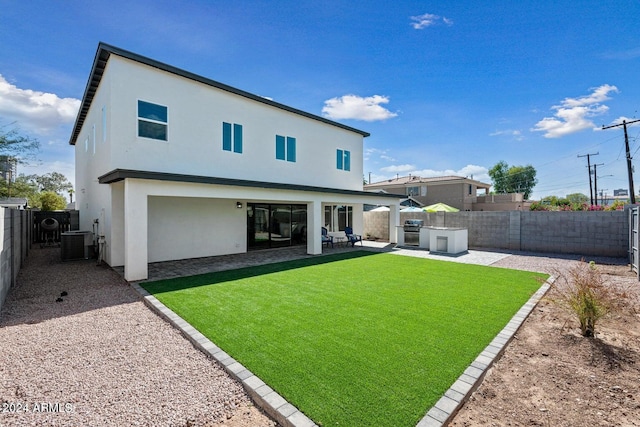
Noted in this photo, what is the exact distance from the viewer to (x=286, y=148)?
47.5 ft

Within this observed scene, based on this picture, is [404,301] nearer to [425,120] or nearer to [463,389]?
[463,389]

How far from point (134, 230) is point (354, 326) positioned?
6.82 meters

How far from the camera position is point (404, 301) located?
21.2 ft

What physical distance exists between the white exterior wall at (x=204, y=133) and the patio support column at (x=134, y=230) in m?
2.00

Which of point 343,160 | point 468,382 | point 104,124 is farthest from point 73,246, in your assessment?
point 468,382

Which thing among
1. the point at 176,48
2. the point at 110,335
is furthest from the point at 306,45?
the point at 110,335

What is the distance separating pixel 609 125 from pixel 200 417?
29999 mm

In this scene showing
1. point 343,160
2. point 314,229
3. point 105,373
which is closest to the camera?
point 105,373

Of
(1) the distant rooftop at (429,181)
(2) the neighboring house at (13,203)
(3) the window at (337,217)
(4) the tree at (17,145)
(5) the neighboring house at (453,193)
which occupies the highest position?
(4) the tree at (17,145)

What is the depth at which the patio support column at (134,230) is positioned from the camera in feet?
26.7

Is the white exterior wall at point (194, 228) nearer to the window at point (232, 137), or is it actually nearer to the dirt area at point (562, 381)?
the window at point (232, 137)

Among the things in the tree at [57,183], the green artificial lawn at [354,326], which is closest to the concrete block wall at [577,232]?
the green artificial lawn at [354,326]

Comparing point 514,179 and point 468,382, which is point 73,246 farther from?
point 514,179

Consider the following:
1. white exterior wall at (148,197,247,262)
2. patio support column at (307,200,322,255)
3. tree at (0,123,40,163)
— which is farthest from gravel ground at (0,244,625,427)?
tree at (0,123,40,163)
